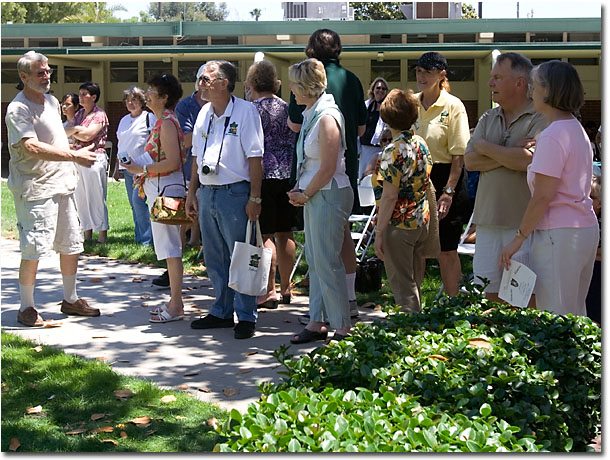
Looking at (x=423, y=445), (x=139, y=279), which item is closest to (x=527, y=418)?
(x=423, y=445)

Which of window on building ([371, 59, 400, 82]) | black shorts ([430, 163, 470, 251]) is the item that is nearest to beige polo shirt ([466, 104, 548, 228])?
black shorts ([430, 163, 470, 251])

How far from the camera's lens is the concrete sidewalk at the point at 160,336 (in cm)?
589

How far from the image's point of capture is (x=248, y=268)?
6812mm

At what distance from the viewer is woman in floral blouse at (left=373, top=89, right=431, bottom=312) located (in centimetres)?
593

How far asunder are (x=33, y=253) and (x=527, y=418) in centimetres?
512

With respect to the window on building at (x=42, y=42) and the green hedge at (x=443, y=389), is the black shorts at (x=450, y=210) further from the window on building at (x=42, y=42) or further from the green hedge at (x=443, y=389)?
the window on building at (x=42, y=42)

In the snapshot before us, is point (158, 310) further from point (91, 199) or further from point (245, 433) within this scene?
point (245, 433)

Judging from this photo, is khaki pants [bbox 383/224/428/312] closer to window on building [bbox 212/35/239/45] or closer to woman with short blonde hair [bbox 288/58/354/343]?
woman with short blonde hair [bbox 288/58/354/343]

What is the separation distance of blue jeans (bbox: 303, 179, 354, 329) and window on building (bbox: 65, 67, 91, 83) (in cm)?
2957

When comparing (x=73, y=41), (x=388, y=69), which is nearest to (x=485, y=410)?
(x=388, y=69)

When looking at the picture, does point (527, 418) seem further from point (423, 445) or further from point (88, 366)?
point (88, 366)

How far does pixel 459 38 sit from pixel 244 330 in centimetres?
2615

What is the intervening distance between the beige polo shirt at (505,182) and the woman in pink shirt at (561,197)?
70cm

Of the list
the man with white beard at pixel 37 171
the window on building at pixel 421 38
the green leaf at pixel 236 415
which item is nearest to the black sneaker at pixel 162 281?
the man with white beard at pixel 37 171
